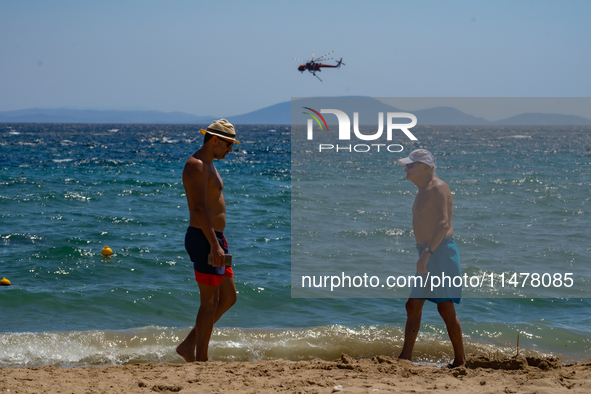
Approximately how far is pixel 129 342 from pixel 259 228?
6.76 meters

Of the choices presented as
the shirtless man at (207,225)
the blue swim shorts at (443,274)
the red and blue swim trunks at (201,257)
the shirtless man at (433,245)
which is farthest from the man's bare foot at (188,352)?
the blue swim shorts at (443,274)

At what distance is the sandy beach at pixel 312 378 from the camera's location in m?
3.84

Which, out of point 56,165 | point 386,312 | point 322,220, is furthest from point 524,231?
point 56,165

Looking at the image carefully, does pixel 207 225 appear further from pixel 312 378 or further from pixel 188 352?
pixel 312 378

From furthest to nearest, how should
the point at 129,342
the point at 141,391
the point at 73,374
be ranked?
the point at 129,342 → the point at 73,374 → the point at 141,391

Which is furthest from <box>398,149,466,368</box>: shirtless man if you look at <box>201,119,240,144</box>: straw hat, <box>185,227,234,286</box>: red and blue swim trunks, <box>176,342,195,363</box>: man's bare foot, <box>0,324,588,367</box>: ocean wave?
<box>176,342,195,363</box>: man's bare foot

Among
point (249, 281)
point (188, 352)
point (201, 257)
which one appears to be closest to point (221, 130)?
point (201, 257)

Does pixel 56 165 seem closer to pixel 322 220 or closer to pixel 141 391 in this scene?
pixel 322 220

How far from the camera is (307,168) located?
26.8 m

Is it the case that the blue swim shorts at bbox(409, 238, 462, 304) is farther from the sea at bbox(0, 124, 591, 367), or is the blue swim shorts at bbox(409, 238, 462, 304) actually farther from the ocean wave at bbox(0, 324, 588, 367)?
the ocean wave at bbox(0, 324, 588, 367)

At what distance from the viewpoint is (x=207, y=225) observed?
4117 millimetres

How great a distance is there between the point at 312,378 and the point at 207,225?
1.36 metres

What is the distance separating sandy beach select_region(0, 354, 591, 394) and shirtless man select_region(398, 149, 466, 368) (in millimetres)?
308

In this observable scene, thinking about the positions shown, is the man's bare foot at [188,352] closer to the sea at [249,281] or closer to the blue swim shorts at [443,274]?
the sea at [249,281]
